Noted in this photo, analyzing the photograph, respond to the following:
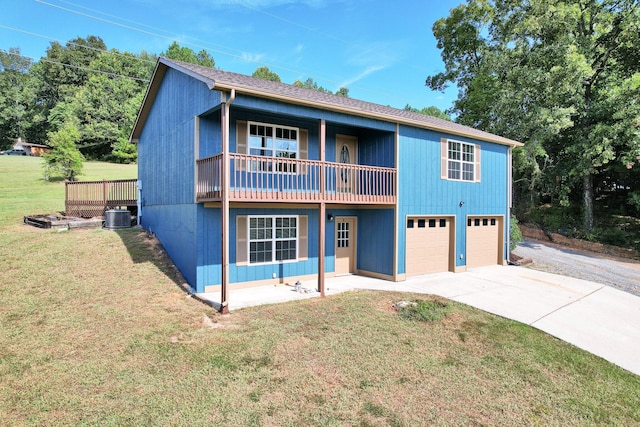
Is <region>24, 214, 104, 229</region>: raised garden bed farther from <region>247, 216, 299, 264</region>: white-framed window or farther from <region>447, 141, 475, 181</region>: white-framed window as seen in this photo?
<region>447, 141, 475, 181</region>: white-framed window

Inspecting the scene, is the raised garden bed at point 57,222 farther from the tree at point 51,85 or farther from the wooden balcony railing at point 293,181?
the tree at point 51,85

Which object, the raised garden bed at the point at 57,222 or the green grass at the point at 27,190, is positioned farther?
the green grass at the point at 27,190

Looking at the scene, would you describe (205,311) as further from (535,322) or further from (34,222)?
(34,222)

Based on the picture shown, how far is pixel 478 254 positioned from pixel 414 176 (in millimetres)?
4844

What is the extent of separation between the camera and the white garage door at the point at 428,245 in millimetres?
11906

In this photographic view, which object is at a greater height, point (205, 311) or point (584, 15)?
point (584, 15)

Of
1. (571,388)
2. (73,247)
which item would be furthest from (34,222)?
(571,388)

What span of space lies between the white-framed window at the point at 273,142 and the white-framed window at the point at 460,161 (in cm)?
568

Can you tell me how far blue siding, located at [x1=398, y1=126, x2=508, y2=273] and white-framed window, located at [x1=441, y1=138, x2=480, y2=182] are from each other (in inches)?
8.5

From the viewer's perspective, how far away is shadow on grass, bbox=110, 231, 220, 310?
9.01m

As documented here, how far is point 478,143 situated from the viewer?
45.1ft

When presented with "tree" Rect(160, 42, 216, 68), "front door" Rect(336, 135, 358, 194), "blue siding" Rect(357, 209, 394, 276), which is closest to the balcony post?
"front door" Rect(336, 135, 358, 194)

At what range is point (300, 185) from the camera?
10.2m

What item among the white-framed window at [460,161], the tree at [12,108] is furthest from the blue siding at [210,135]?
the tree at [12,108]
